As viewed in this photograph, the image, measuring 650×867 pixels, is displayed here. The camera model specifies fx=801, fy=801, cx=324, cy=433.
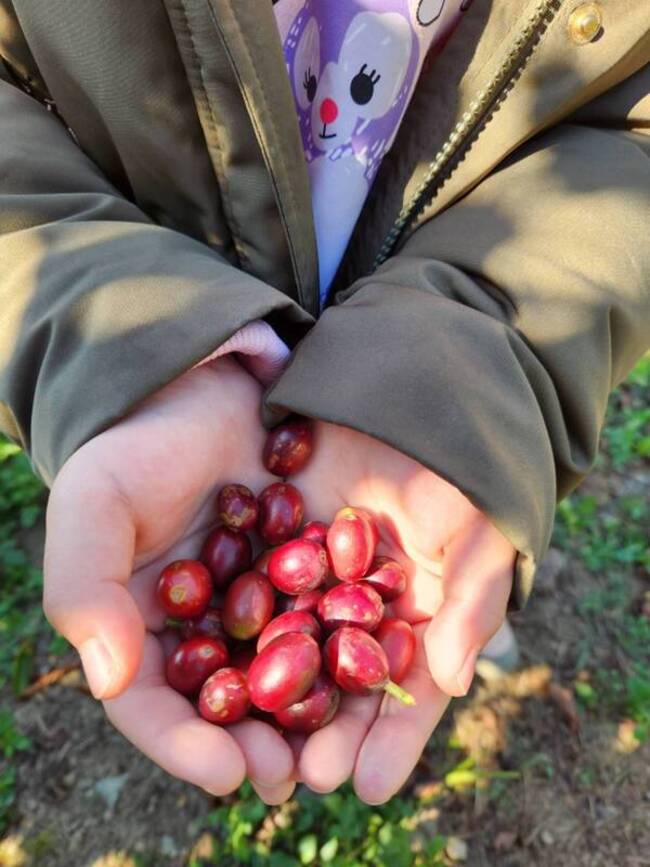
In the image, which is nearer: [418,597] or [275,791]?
[275,791]

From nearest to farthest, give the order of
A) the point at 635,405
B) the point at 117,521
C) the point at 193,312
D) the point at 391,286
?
the point at 117,521, the point at 193,312, the point at 391,286, the point at 635,405

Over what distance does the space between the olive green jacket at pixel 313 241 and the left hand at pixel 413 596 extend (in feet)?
0.39

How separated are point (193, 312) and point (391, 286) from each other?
18.6 inches

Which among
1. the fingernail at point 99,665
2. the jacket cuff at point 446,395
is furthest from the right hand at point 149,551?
the jacket cuff at point 446,395

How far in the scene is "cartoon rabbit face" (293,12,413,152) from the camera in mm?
1871

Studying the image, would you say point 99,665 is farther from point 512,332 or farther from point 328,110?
point 328,110

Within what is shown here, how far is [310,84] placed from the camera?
6.50 feet

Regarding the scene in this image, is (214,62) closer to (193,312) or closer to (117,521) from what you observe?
(193,312)

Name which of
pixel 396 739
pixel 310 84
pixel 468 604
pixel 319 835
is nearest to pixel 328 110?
pixel 310 84

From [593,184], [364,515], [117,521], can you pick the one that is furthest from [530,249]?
[117,521]

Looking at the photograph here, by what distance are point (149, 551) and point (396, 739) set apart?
66cm

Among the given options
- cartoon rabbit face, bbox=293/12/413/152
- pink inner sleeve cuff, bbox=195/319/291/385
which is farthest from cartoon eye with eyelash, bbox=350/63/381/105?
pink inner sleeve cuff, bbox=195/319/291/385

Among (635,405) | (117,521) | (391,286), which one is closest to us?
(117,521)

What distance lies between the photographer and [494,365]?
171 centimetres
